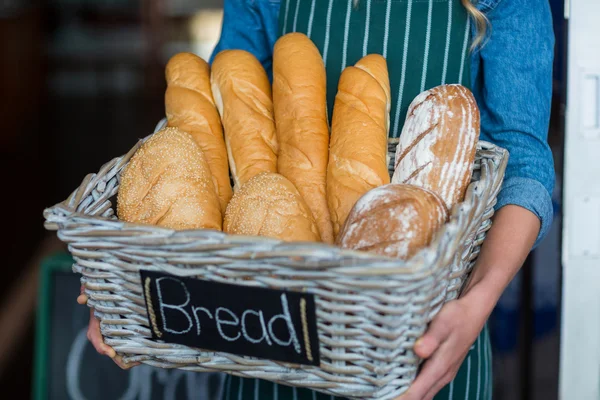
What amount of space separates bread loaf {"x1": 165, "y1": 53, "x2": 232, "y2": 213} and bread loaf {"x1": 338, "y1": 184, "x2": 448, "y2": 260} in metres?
0.30

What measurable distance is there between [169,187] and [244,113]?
10.2 inches

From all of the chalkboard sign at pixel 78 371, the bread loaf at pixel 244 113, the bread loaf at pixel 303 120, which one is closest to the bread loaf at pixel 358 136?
the bread loaf at pixel 303 120

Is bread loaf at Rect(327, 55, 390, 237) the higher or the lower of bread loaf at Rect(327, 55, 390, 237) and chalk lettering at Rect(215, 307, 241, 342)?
the higher

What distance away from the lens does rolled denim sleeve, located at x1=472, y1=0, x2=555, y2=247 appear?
3.49 ft

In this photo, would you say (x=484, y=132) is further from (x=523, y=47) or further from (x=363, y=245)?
(x=363, y=245)

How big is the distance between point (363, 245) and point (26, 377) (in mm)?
2210

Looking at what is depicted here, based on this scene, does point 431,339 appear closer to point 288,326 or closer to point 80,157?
point 288,326

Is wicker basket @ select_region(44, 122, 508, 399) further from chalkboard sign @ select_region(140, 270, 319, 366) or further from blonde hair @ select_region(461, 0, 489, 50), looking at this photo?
blonde hair @ select_region(461, 0, 489, 50)

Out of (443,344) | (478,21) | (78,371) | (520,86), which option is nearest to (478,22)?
(478,21)

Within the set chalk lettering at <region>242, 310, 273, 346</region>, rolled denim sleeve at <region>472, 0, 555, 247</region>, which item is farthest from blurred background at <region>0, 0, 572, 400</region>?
chalk lettering at <region>242, 310, 273, 346</region>

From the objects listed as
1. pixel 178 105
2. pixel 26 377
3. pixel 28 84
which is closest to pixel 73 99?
pixel 28 84

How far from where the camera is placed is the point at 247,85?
1165 mm

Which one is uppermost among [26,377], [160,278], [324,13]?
[324,13]

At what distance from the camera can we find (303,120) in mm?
1080
